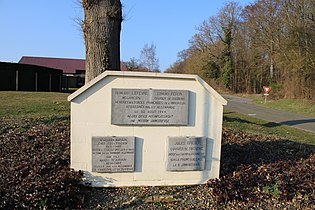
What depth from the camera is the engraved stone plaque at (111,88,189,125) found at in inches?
168

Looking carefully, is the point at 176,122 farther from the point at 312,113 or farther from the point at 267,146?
the point at 312,113

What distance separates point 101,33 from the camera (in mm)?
6359

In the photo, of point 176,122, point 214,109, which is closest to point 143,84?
point 176,122

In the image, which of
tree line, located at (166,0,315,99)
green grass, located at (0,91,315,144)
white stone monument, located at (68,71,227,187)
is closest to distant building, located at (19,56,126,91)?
tree line, located at (166,0,315,99)

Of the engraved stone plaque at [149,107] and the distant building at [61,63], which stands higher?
the distant building at [61,63]

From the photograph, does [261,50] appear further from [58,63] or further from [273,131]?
[58,63]

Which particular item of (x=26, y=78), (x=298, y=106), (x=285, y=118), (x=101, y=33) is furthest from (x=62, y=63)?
(x=101, y=33)

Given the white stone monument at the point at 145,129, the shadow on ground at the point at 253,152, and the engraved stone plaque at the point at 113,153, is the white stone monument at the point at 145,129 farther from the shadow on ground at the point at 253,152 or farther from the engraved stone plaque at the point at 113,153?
the shadow on ground at the point at 253,152

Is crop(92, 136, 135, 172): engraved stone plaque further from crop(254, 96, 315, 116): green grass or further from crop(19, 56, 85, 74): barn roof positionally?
crop(19, 56, 85, 74): barn roof

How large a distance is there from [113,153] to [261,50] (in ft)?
115

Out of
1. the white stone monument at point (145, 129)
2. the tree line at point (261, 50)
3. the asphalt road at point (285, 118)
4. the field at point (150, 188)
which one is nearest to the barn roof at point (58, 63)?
the tree line at point (261, 50)

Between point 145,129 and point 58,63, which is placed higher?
point 58,63

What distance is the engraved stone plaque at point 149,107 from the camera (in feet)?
14.0

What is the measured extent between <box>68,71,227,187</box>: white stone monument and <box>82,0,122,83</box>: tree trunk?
2.44m
